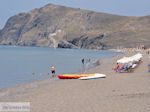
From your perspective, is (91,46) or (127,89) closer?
(127,89)

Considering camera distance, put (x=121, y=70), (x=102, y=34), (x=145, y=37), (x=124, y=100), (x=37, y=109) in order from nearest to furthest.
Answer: (x=37, y=109), (x=124, y=100), (x=121, y=70), (x=145, y=37), (x=102, y=34)

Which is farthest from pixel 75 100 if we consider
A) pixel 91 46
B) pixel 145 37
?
pixel 91 46

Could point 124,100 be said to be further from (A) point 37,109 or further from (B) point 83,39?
(B) point 83,39

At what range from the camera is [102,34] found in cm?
19138

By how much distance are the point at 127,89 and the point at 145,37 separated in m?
165

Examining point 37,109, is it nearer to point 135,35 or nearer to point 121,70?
point 121,70

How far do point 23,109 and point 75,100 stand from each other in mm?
2621

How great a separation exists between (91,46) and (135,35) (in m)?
33.2

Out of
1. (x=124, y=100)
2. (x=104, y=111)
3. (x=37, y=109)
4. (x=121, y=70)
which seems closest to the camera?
(x=104, y=111)

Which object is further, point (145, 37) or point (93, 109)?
point (145, 37)

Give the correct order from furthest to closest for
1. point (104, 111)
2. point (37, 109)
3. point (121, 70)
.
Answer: point (121, 70) → point (37, 109) → point (104, 111)

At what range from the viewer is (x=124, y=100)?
11406mm

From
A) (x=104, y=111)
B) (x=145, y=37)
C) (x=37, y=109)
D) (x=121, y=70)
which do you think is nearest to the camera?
(x=104, y=111)

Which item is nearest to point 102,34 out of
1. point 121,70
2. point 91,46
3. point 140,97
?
point 91,46
